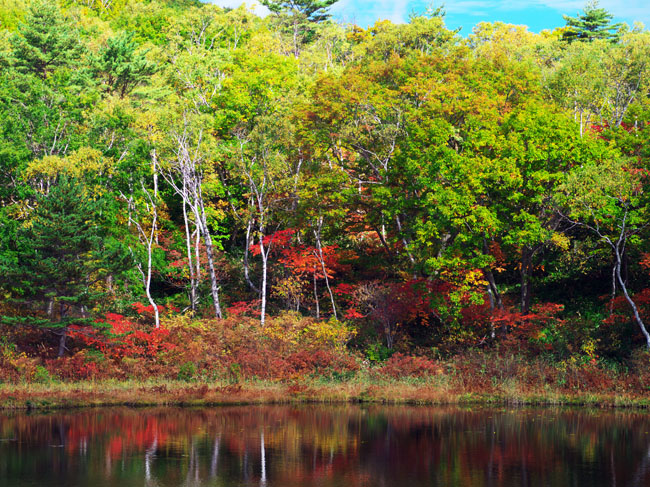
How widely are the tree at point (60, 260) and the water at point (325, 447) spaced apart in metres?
7.62

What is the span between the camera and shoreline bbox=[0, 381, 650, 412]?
113 feet

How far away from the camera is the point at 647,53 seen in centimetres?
5669

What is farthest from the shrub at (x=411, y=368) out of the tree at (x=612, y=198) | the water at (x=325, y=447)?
the tree at (x=612, y=198)

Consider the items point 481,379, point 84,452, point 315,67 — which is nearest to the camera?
A: point 84,452

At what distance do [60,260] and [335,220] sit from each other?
16.4 meters

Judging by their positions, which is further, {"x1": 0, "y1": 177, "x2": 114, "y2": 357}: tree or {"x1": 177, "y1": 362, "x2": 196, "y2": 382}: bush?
{"x1": 177, "y1": 362, "x2": 196, "y2": 382}: bush

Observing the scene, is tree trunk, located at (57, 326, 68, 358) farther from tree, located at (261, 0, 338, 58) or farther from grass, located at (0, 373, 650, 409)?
tree, located at (261, 0, 338, 58)

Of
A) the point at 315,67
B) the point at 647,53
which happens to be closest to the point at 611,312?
the point at 647,53

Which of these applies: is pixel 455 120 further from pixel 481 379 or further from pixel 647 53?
pixel 647 53

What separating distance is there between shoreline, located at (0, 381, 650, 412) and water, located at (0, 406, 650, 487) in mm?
1626

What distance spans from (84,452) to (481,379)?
67.4 feet

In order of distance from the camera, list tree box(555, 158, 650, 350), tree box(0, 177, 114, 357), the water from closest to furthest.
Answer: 1. the water
2. tree box(555, 158, 650, 350)
3. tree box(0, 177, 114, 357)

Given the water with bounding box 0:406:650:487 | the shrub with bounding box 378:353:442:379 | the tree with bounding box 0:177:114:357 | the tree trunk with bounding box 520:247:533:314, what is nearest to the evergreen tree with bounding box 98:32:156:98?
the tree with bounding box 0:177:114:357

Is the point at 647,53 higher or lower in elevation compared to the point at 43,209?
higher
